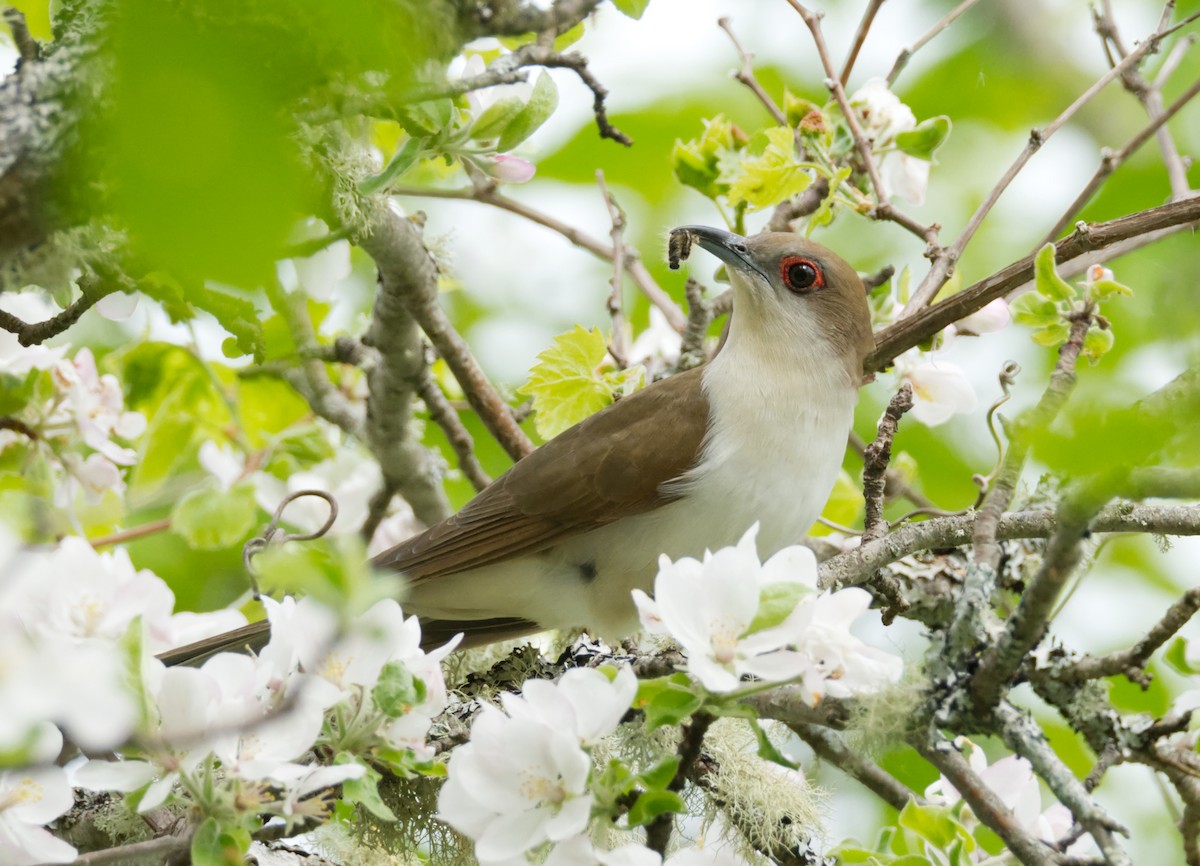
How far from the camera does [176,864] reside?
162 centimetres

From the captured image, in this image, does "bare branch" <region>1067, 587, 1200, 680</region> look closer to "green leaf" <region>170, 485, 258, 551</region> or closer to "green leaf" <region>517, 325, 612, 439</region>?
"green leaf" <region>517, 325, 612, 439</region>

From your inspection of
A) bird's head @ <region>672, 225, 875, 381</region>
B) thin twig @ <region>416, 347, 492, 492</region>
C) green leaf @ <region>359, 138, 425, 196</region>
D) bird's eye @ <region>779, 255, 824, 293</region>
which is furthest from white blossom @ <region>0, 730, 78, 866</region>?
bird's eye @ <region>779, 255, 824, 293</region>

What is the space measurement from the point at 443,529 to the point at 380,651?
64.6 inches

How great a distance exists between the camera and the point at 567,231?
3713mm

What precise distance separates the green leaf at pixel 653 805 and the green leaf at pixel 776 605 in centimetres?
24

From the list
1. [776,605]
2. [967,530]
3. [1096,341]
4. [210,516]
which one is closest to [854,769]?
[967,530]

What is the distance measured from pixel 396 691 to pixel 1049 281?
164cm

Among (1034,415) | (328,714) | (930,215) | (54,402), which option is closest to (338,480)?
(54,402)

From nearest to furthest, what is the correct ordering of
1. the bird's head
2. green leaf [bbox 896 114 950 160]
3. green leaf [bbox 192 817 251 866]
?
1. green leaf [bbox 192 817 251 866]
2. green leaf [bbox 896 114 950 160]
3. the bird's head

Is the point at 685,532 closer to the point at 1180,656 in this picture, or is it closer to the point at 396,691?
the point at 1180,656

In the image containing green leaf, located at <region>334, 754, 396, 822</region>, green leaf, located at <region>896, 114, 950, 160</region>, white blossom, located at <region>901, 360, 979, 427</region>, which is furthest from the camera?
white blossom, located at <region>901, 360, 979, 427</region>

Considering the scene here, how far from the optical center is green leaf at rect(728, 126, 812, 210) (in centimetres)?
291

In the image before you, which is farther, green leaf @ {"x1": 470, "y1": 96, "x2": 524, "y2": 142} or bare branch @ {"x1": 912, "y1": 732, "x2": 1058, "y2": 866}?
green leaf @ {"x1": 470, "y1": 96, "x2": 524, "y2": 142}

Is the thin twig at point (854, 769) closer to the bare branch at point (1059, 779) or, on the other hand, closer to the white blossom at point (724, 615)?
the bare branch at point (1059, 779)
